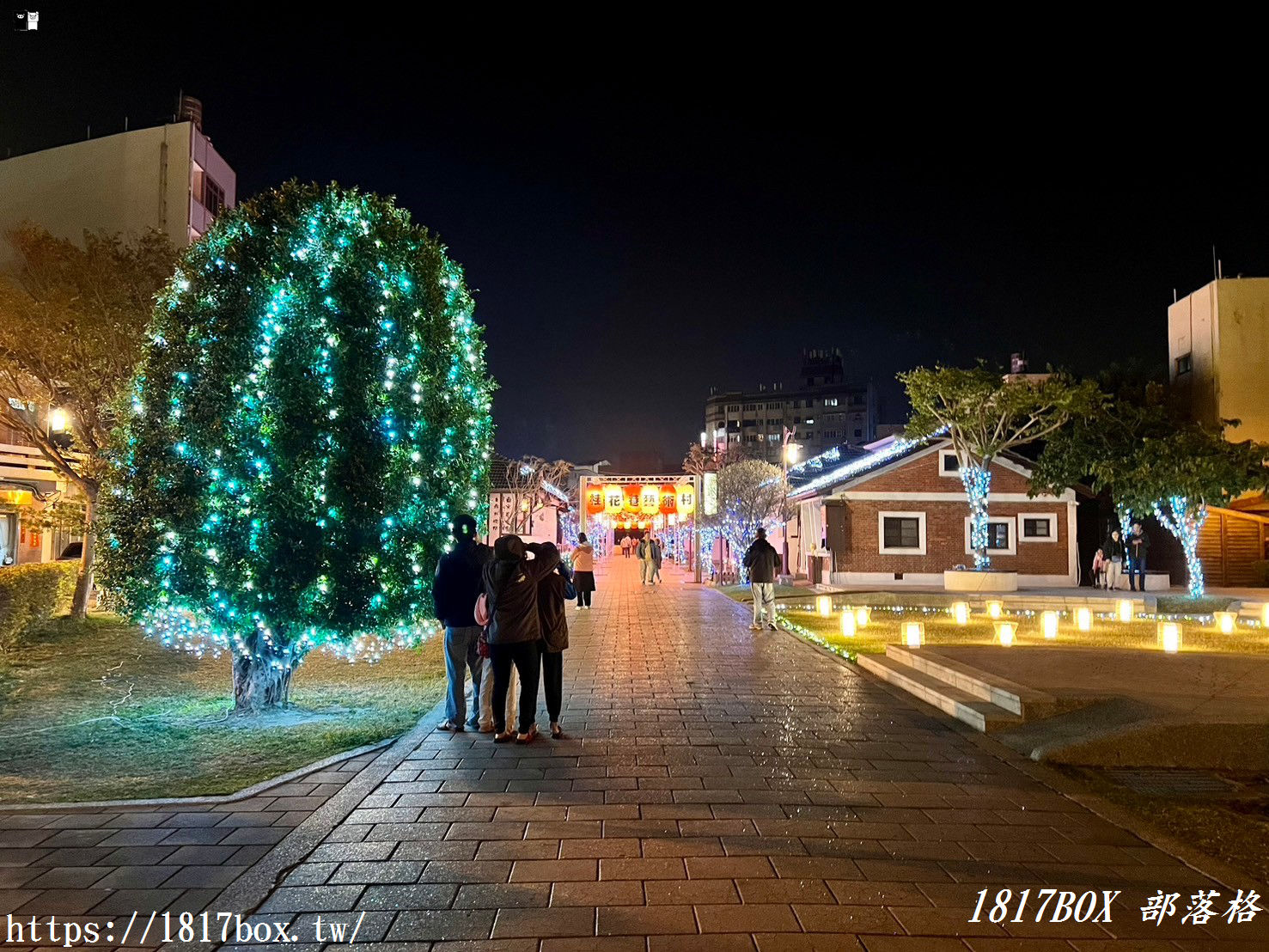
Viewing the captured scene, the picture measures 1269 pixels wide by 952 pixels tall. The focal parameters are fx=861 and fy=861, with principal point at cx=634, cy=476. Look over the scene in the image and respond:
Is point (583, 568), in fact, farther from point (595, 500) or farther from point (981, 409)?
point (595, 500)

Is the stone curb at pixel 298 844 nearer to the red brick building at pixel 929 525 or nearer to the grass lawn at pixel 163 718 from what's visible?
the grass lawn at pixel 163 718

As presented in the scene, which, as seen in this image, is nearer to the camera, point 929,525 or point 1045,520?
point 929,525

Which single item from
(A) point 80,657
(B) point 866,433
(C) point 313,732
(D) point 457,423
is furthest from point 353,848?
(B) point 866,433

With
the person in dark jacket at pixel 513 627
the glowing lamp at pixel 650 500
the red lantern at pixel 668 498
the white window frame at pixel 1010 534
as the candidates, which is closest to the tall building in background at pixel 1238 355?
the white window frame at pixel 1010 534

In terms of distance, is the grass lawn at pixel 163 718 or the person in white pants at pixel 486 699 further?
the person in white pants at pixel 486 699

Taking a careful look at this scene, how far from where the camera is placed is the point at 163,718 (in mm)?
8266

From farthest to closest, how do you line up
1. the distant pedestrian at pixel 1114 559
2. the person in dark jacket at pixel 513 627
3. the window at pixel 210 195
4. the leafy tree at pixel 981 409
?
the window at pixel 210 195, the distant pedestrian at pixel 1114 559, the leafy tree at pixel 981 409, the person in dark jacket at pixel 513 627

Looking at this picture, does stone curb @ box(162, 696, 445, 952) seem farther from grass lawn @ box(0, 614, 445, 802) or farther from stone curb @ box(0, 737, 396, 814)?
grass lawn @ box(0, 614, 445, 802)

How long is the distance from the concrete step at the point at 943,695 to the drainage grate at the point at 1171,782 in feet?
3.57

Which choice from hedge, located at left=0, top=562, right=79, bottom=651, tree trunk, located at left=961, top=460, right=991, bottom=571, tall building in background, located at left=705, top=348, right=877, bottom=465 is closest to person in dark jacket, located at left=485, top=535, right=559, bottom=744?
hedge, located at left=0, top=562, right=79, bottom=651

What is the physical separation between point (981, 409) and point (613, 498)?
84.2 ft

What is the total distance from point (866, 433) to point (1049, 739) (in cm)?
9319

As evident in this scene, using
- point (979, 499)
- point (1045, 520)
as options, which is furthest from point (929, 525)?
point (1045, 520)

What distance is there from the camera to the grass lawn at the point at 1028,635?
13.3 m
